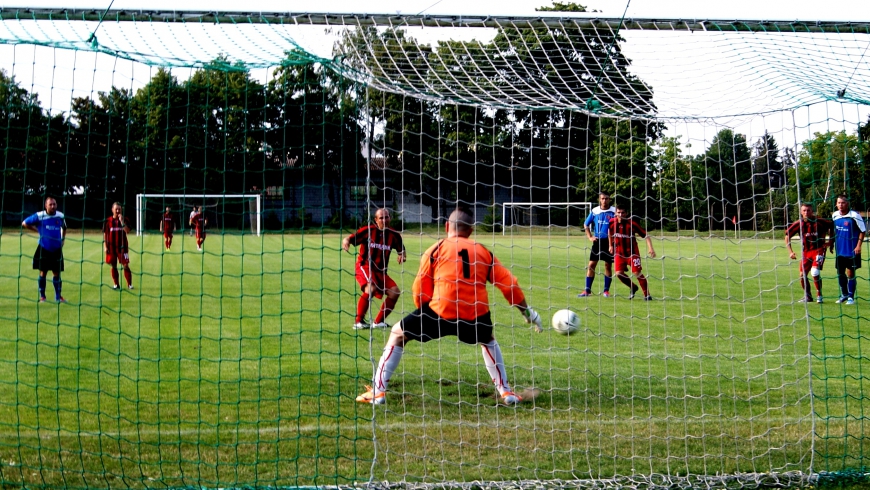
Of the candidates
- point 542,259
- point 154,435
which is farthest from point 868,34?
point 542,259

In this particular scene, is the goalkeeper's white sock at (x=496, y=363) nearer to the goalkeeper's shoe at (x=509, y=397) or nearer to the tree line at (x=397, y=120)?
the goalkeeper's shoe at (x=509, y=397)

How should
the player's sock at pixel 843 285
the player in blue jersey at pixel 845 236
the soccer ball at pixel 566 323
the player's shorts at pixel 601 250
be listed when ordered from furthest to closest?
the player's shorts at pixel 601 250 → the player's sock at pixel 843 285 → the player in blue jersey at pixel 845 236 → the soccer ball at pixel 566 323

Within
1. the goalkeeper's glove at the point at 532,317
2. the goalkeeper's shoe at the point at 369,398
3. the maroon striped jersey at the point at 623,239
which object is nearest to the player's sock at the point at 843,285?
the maroon striped jersey at the point at 623,239

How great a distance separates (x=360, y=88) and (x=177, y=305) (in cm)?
808

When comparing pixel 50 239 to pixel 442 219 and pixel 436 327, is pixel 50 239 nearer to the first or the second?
pixel 442 219

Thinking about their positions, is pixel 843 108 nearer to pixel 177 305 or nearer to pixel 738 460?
pixel 738 460

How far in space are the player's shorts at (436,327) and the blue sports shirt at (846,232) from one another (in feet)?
26.4

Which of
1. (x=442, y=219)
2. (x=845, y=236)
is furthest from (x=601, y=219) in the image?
(x=442, y=219)

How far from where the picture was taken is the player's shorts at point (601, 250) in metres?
12.9

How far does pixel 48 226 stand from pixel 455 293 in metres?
8.05

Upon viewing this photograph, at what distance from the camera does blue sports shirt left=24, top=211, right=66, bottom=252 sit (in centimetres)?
1117

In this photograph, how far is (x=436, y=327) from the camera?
579 centimetres

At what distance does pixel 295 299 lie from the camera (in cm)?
1306

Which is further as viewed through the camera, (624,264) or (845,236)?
(845,236)
